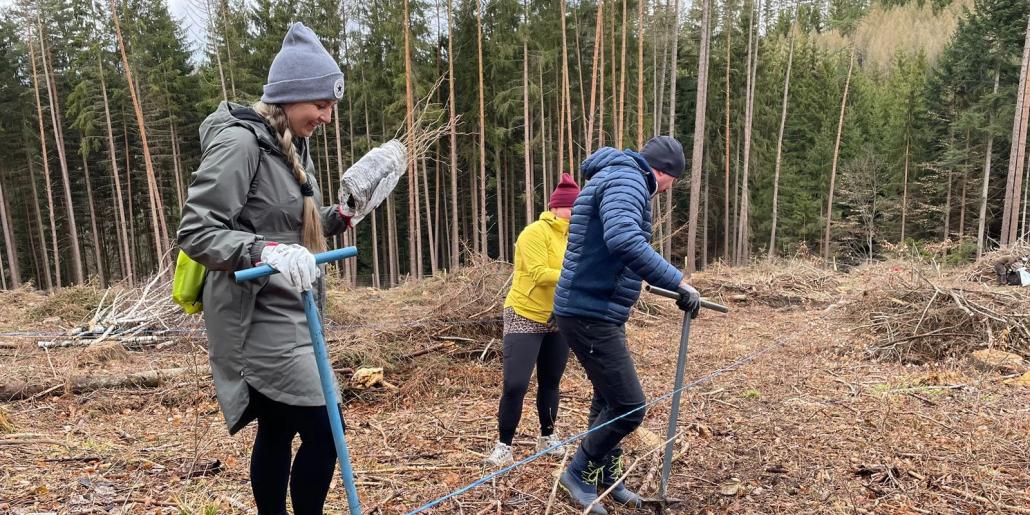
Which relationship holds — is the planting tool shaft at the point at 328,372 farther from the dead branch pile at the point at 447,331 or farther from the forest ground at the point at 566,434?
the dead branch pile at the point at 447,331

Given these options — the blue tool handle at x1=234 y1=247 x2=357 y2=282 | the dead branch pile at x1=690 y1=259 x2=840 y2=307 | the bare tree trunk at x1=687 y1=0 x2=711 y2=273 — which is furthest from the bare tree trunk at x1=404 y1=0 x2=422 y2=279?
the blue tool handle at x1=234 y1=247 x2=357 y2=282

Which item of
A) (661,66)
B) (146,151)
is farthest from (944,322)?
(661,66)

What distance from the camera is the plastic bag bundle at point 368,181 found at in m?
2.02

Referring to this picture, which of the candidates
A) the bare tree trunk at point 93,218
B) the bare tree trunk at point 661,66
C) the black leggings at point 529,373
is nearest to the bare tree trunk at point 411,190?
the bare tree trunk at point 661,66

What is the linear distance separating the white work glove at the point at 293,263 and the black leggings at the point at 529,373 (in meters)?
1.92

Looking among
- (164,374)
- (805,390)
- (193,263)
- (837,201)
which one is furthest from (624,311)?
(837,201)

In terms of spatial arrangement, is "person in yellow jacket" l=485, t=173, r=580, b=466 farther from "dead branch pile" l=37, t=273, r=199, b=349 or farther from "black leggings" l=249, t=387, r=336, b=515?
"dead branch pile" l=37, t=273, r=199, b=349

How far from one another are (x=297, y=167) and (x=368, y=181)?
31 cm

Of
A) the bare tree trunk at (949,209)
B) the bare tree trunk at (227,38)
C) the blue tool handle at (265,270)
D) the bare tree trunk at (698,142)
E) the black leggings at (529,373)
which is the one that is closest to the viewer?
the blue tool handle at (265,270)

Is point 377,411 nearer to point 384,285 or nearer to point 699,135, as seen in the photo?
point 699,135

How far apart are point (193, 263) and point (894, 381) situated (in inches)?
215

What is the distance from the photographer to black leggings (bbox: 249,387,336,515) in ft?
5.82

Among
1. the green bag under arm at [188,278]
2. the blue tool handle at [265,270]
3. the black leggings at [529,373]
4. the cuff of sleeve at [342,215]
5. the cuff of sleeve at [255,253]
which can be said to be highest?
the cuff of sleeve at [342,215]

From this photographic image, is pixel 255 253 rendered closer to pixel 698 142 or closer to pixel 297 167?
pixel 297 167
